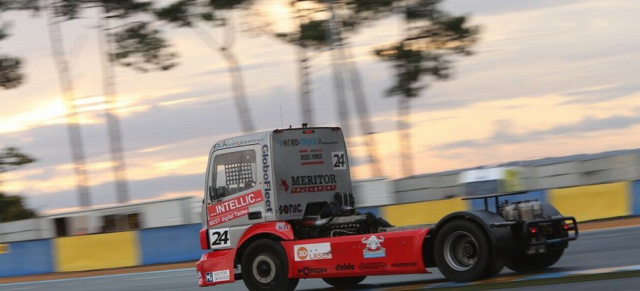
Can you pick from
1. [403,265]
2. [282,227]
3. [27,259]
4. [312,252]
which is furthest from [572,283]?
[27,259]

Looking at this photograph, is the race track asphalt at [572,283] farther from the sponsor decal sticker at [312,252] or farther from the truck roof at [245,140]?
the truck roof at [245,140]

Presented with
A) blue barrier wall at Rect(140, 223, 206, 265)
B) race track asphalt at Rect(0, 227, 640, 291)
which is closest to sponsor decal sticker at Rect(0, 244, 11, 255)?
blue barrier wall at Rect(140, 223, 206, 265)

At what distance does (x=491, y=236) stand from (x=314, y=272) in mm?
2628

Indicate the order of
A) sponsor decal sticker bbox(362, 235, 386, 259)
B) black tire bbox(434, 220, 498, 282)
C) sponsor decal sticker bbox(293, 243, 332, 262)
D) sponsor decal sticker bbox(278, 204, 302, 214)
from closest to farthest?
black tire bbox(434, 220, 498, 282) → sponsor decal sticker bbox(362, 235, 386, 259) → sponsor decal sticker bbox(293, 243, 332, 262) → sponsor decal sticker bbox(278, 204, 302, 214)

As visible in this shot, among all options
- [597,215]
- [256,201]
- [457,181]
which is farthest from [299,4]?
[256,201]

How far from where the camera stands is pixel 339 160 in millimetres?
14594

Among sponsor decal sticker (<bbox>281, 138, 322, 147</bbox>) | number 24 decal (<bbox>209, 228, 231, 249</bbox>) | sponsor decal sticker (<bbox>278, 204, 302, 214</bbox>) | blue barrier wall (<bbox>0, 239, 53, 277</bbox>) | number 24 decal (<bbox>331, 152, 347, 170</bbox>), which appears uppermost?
sponsor decal sticker (<bbox>281, 138, 322, 147</bbox>)

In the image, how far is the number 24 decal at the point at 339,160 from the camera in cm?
1452

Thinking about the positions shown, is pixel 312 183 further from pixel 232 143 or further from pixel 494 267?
pixel 494 267

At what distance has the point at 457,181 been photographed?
35969 mm

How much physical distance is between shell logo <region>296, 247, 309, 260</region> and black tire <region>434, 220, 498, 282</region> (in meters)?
1.92

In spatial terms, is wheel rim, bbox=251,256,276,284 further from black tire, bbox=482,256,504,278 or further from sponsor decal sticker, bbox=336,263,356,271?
black tire, bbox=482,256,504,278

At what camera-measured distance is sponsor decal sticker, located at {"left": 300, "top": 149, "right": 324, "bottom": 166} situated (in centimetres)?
1412

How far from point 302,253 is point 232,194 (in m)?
1.40
